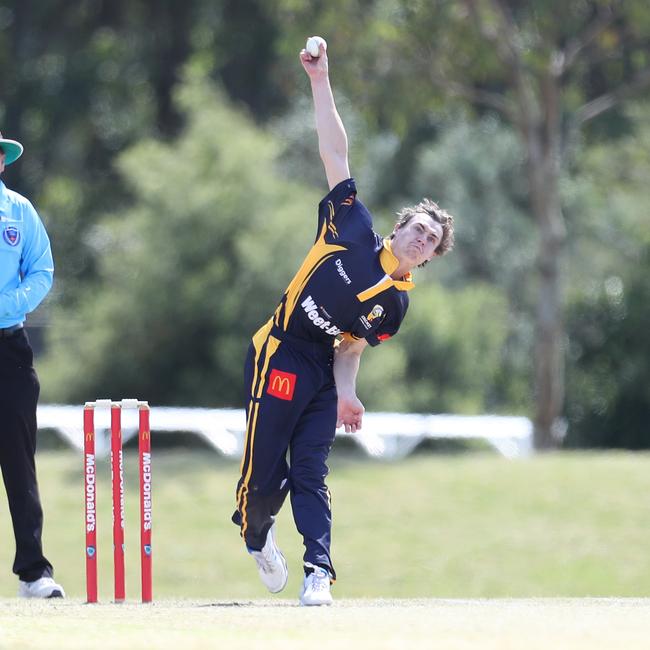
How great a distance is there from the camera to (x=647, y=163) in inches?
1103

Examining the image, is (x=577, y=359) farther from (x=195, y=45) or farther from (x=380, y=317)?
(x=380, y=317)

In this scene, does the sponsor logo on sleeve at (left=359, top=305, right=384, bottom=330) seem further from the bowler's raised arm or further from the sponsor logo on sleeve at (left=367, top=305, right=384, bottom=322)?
the bowler's raised arm

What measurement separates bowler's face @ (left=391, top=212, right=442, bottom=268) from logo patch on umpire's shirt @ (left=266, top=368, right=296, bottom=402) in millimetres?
692

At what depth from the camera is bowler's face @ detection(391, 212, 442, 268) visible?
22.6ft

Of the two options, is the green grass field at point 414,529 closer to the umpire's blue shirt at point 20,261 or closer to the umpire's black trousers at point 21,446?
the umpire's black trousers at point 21,446

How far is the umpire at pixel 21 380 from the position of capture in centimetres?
720

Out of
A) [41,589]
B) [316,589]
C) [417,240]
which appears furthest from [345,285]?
[41,589]

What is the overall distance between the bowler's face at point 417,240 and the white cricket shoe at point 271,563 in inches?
53.8

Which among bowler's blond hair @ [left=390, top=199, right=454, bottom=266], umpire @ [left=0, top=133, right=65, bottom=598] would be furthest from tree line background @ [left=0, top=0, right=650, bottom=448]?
umpire @ [left=0, top=133, right=65, bottom=598]

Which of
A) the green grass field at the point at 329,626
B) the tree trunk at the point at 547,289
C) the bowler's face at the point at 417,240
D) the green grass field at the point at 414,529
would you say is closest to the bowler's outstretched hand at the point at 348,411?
the bowler's face at the point at 417,240

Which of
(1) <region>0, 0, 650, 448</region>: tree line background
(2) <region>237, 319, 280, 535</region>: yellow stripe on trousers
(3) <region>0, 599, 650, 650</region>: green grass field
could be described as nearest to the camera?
(3) <region>0, 599, 650, 650</region>: green grass field

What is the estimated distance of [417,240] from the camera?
6910 mm

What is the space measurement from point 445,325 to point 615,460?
6604mm

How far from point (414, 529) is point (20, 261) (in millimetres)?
6744
